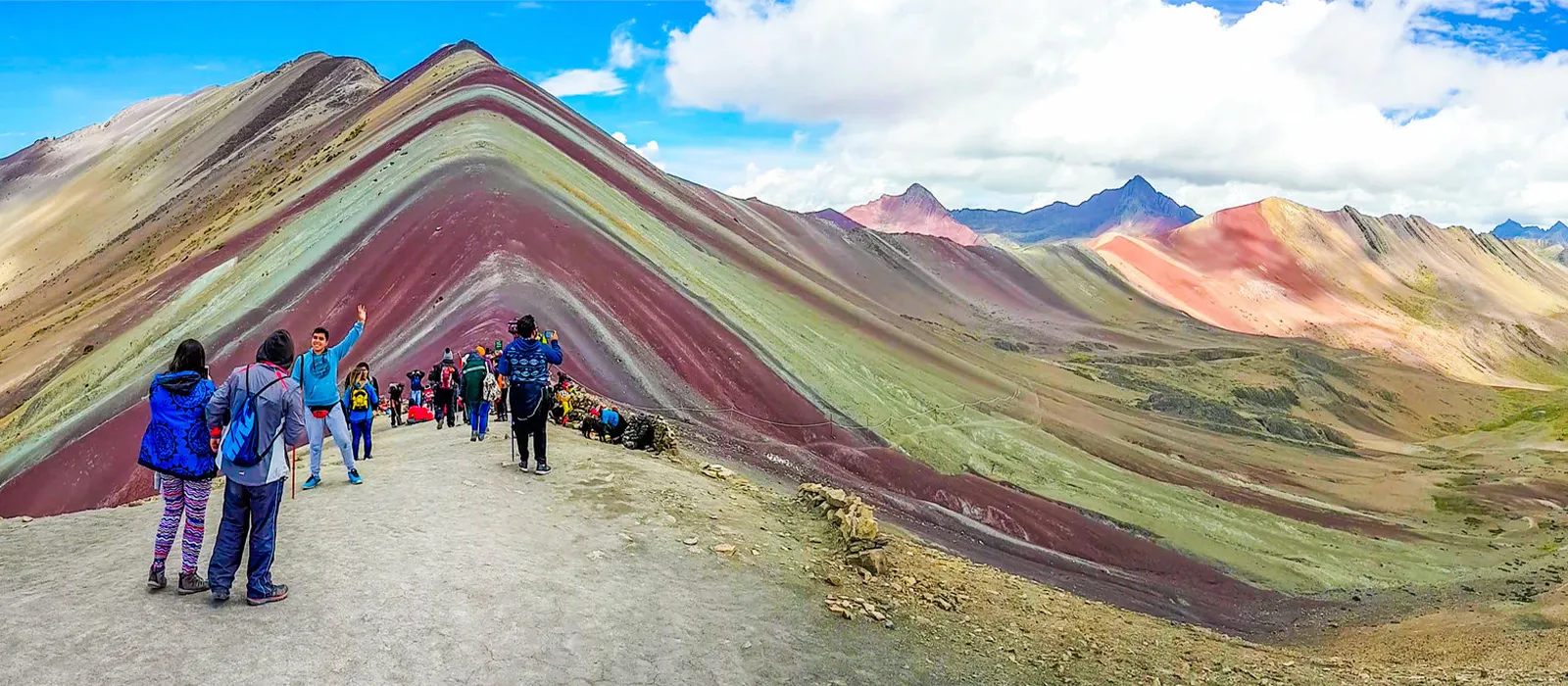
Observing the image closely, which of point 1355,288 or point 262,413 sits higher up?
point 1355,288

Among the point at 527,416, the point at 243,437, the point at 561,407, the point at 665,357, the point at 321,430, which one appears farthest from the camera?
the point at 665,357

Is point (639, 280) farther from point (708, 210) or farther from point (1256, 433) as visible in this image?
point (1256, 433)

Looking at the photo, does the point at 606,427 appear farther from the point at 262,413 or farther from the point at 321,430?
the point at 262,413

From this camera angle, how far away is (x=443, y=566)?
30.2 feet

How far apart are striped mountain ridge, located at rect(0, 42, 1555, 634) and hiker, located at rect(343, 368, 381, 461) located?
28.3ft

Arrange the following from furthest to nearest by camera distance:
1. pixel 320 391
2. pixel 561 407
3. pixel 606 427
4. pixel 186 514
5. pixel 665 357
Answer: pixel 665 357 → pixel 561 407 → pixel 606 427 → pixel 320 391 → pixel 186 514

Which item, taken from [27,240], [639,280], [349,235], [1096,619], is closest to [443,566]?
[1096,619]

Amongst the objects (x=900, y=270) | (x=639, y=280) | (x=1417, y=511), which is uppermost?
(x=900, y=270)

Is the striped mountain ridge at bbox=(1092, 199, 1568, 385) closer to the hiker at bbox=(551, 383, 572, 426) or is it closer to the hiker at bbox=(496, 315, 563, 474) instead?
the hiker at bbox=(551, 383, 572, 426)

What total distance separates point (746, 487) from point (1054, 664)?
6.21m

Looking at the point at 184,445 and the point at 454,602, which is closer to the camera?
the point at 184,445

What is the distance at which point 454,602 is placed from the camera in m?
8.42

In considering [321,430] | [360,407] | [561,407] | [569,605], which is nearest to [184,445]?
[569,605]

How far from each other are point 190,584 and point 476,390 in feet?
21.8
